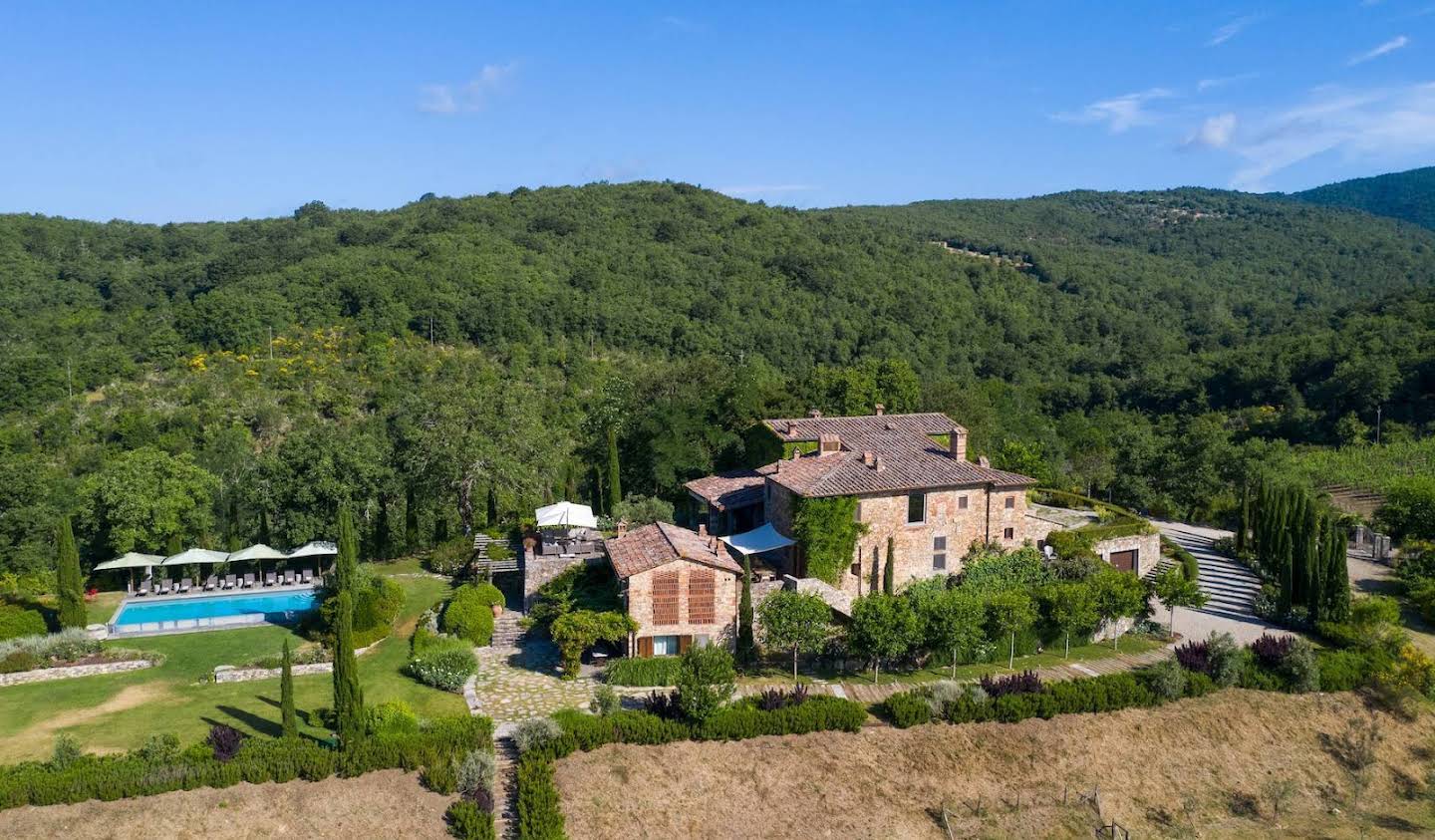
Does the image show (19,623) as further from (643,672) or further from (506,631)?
(643,672)

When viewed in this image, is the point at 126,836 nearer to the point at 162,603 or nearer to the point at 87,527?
the point at 162,603

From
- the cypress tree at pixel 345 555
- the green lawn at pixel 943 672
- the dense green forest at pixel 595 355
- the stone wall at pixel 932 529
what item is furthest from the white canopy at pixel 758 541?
the cypress tree at pixel 345 555

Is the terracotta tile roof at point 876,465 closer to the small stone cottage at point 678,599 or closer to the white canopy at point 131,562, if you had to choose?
the small stone cottage at point 678,599

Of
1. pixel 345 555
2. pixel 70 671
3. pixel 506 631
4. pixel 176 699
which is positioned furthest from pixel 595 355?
pixel 176 699

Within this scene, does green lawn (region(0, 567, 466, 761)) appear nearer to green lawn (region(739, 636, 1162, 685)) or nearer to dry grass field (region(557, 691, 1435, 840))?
dry grass field (region(557, 691, 1435, 840))

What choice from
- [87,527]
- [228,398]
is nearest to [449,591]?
[87,527]

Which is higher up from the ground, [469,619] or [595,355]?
[595,355]

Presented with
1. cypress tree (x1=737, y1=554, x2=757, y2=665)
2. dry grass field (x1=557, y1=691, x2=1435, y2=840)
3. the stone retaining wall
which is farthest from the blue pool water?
dry grass field (x1=557, y1=691, x2=1435, y2=840)
